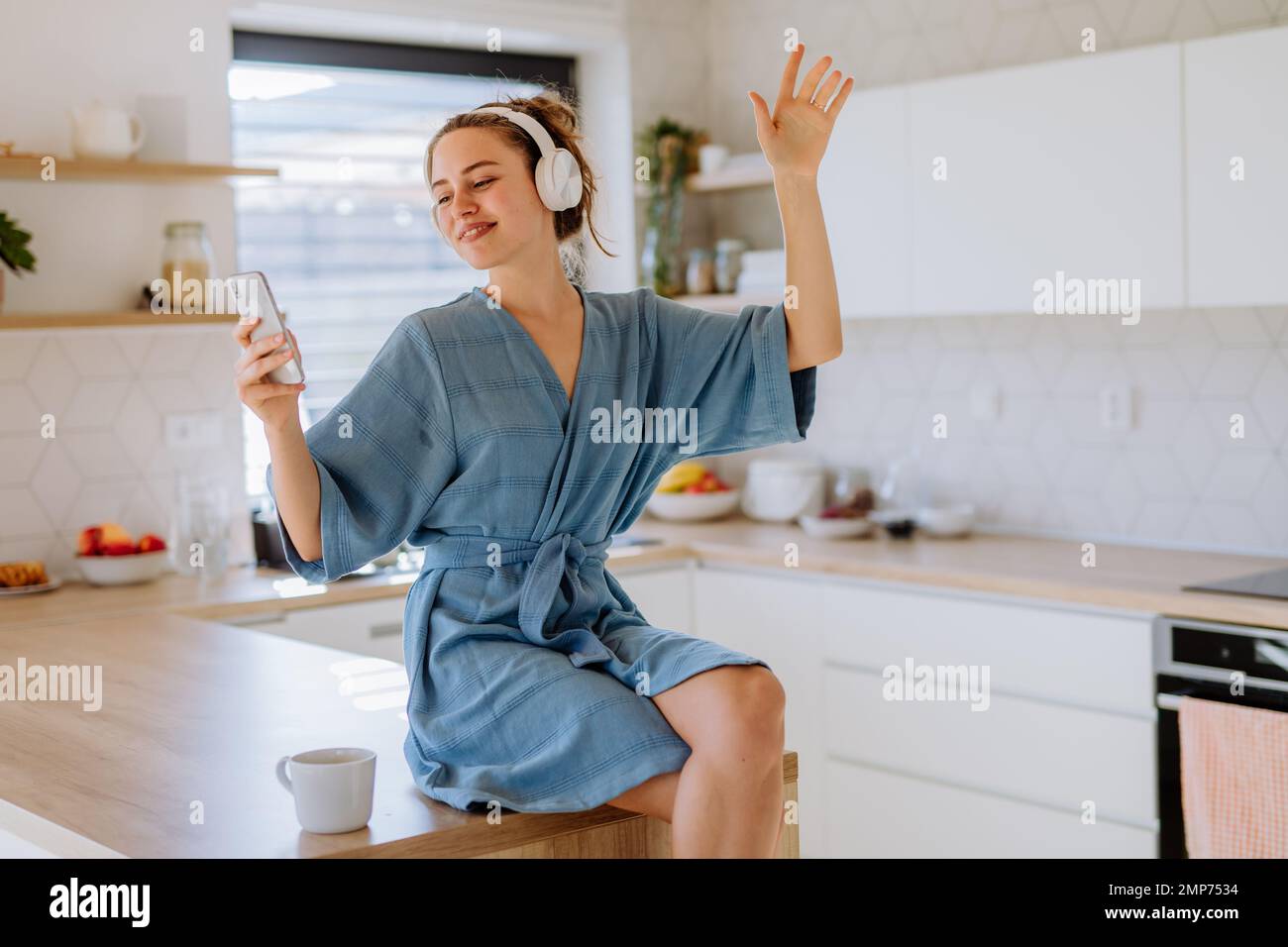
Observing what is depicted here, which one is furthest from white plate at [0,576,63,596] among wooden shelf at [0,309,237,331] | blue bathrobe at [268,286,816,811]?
blue bathrobe at [268,286,816,811]

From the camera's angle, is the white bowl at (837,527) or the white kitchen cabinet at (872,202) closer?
the white kitchen cabinet at (872,202)

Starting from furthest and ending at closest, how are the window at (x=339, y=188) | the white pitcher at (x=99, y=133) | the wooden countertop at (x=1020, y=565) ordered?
1. the window at (x=339, y=188)
2. the white pitcher at (x=99, y=133)
3. the wooden countertop at (x=1020, y=565)

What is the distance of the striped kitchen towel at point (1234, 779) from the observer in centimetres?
269

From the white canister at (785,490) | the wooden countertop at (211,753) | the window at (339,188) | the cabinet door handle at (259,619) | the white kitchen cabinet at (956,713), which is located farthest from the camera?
the white canister at (785,490)

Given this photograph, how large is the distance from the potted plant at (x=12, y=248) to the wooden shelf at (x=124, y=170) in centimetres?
12

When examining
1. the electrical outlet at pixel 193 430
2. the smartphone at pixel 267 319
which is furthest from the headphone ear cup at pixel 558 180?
the electrical outlet at pixel 193 430

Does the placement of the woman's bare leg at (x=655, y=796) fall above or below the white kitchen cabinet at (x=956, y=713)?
above

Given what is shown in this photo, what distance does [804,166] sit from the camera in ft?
5.48

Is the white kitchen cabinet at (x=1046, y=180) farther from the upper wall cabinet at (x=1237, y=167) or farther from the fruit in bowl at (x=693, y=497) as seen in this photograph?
the fruit in bowl at (x=693, y=497)

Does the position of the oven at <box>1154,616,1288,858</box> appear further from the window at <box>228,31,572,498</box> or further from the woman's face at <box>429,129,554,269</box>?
the window at <box>228,31,572,498</box>
